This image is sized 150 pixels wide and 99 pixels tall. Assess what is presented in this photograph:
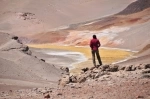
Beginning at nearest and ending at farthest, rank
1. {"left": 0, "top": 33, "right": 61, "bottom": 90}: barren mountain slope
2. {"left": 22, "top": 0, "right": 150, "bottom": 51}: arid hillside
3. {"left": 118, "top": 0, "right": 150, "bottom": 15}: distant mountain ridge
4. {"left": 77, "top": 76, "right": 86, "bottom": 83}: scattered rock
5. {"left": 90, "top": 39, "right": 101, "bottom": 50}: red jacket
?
{"left": 77, "top": 76, "right": 86, "bottom": 83}: scattered rock, {"left": 0, "top": 33, "right": 61, "bottom": 90}: barren mountain slope, {"left": 90, "top": 39, "right": 101, "bottom": 50}: red jacket, {"left": 22, "top": 0, "right": 150, "bottom": 51}: arid hillside, {"left": 118, "top": 0, "right": 150, "bottom": 15}: distant mountain ridge

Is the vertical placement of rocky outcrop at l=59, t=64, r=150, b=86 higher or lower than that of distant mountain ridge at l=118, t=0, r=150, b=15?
lower

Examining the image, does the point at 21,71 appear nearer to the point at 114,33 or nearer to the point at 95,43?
the point at 95,43

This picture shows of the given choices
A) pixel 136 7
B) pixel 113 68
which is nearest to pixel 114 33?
pixel 136 7

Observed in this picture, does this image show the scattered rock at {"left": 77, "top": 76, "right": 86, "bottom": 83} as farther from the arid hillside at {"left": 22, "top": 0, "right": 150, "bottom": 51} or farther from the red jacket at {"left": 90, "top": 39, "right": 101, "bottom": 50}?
the arid hillside at {"left": 22, "top": 0, "right": 150, "bottom": 51}

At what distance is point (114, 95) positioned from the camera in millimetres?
9820

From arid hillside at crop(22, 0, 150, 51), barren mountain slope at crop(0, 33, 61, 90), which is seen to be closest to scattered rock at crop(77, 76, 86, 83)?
barren mountain slope at crop(0, 33, 61, 90)

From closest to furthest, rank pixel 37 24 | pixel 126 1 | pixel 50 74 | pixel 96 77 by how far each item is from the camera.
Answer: pixel 96 77
pixel 50 74
pixel 37 24
pixel 126 1

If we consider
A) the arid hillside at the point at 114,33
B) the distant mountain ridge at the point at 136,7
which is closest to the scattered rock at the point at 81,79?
the arid hillside at the point at 114,33

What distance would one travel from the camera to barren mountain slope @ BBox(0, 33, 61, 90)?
553 inches

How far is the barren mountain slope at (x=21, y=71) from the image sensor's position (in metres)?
14.0

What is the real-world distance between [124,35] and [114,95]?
116 feet

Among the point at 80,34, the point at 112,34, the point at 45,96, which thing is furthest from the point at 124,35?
the point at 45,96

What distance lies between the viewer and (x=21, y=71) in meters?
16.3

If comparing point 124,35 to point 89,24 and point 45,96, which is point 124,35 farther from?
point 45,96
